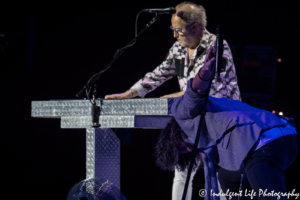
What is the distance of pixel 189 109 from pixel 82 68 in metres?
3.48

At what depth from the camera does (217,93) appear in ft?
6.81

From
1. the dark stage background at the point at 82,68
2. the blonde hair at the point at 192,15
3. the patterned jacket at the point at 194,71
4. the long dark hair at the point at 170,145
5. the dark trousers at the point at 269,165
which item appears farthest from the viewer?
the dark stage background at the point at 82,68

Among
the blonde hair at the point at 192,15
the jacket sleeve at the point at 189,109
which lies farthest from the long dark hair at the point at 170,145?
the blonde hair at the point at 192,15

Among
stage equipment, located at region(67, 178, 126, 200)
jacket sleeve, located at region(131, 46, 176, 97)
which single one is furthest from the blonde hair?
stage equipment, located at region(67, 178, 126, 200)

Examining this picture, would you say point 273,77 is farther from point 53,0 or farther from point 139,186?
point 53,0

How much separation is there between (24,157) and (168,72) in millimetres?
2824

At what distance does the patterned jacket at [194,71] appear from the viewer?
2082 millimetres

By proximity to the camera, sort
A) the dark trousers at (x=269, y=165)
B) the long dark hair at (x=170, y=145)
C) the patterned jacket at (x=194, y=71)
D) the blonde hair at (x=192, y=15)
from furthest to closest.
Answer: the blonde hair at (x=192, y=15) < the patterned jacket at (x=194, y=71) < the long dark hair at (x=170, y=145) < the dark trousers at (x=269, y=165)

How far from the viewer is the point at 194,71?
2.34 metres

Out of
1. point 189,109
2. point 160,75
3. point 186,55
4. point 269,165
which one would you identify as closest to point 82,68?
point 160,75

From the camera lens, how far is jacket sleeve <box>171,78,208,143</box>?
1.55 metres

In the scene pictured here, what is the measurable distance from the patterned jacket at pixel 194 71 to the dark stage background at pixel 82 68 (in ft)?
5.05

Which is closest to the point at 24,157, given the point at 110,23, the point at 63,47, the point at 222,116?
the point at 63,47

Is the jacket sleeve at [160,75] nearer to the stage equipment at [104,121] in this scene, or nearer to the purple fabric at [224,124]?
the stage equipment at [104,121]
